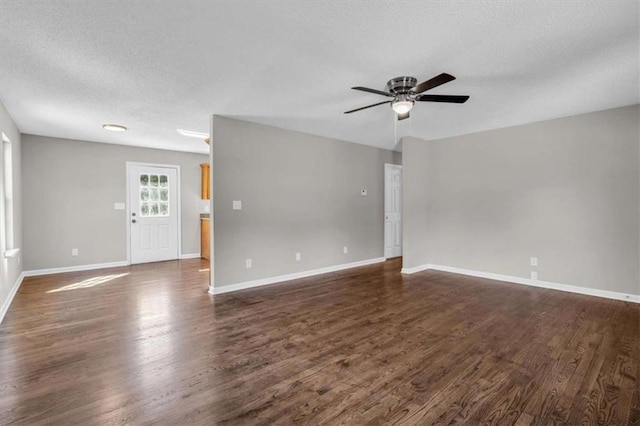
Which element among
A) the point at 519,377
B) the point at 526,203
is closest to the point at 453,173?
the point at 526,203

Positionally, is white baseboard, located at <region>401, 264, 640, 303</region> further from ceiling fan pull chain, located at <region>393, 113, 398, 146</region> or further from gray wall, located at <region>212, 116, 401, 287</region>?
ceiling fan pull chain, located at <region>393, 113, 398, 146</region>

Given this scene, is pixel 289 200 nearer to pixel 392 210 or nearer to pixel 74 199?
pixel 392 210

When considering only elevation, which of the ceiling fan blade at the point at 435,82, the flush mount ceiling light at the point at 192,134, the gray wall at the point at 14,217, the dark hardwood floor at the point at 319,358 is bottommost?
the dark hardwood floor at the point at 319,358

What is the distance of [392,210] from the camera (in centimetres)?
685

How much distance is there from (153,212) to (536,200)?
6870 mm

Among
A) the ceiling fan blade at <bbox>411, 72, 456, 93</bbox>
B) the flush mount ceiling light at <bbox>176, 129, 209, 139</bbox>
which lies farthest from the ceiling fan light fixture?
the flush mount ceiling light at <bbox>176, 129, 209, 139</bbox>

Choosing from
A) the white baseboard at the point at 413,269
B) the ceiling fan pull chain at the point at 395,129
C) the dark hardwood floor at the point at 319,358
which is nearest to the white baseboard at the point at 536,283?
the white baseboard at the point at 413,269

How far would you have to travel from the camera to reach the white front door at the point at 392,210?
6.67 m

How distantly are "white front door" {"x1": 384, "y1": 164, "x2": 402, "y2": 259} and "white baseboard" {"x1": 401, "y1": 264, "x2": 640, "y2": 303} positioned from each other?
117 centimetres

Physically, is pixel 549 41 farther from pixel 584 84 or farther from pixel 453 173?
pixel 453 173

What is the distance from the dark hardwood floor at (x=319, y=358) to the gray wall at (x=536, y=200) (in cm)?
62

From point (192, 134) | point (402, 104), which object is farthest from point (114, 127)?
point (402, 104)

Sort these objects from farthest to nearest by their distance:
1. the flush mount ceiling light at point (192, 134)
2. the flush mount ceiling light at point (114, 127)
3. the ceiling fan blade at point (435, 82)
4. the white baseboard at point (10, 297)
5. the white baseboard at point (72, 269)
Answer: the white baseboard at point (72, 269) < the flush mount ceiling light at point (192, 134) < the flush mount ceiling light at point (114, 127) < the white baseboard at point (10, 297) < the ceiling fan blade at point (435, 82)

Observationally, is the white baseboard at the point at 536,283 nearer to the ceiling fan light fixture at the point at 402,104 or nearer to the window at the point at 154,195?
the ceiling fan light fixture at the point at 402,104
